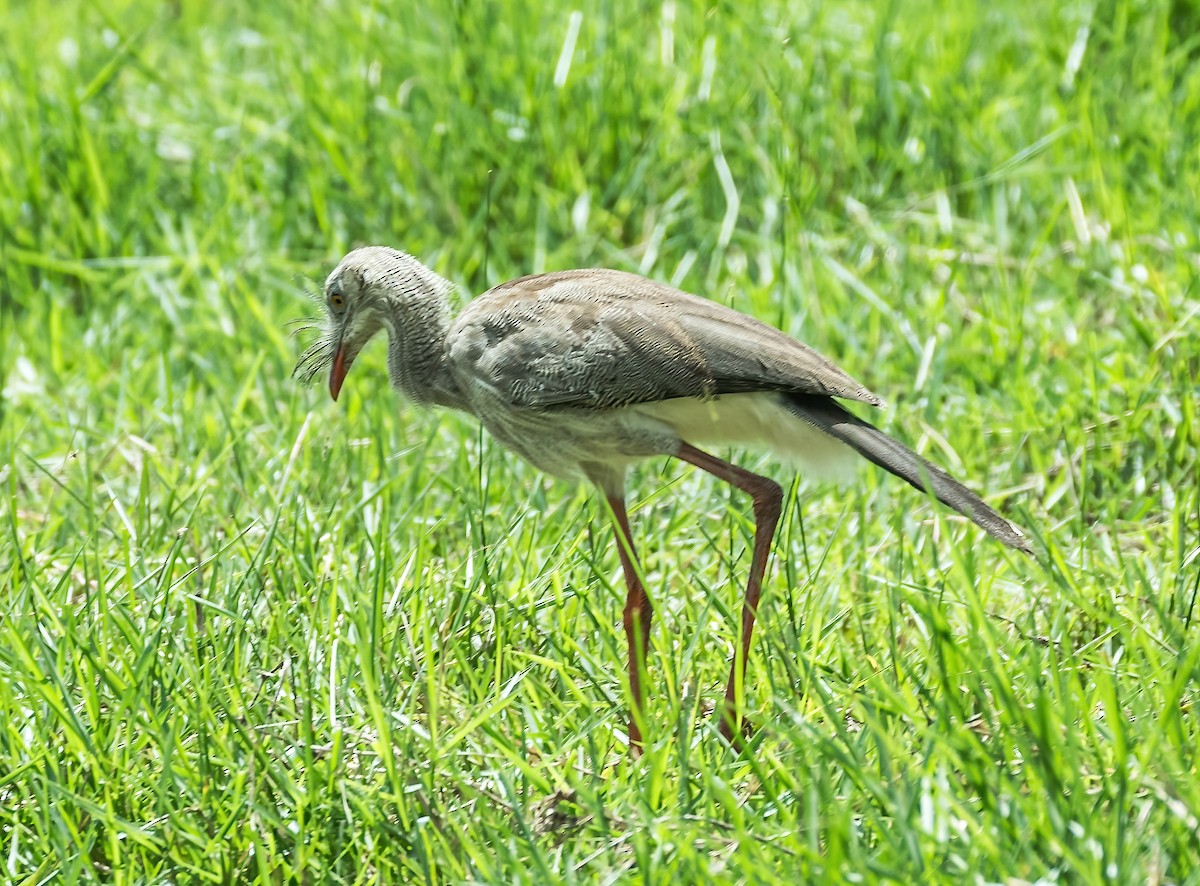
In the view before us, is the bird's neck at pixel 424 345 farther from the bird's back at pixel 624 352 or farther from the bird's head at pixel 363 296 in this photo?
Result: the bird's back at pixel 624 352

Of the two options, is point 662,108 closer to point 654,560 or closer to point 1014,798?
point 654,560

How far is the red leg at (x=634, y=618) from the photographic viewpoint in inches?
110

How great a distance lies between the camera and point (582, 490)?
13.1ft

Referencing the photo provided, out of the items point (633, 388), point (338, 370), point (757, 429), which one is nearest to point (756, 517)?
point (757, 429)

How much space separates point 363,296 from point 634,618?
1.00 m

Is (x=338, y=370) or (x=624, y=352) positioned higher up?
(x=624, y=352)

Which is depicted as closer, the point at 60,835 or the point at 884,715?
the point at 60,835

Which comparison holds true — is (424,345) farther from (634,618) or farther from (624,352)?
(634,618)

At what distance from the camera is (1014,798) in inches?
89.7

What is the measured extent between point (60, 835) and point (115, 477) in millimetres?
1772

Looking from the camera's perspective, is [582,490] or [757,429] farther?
[582,490]

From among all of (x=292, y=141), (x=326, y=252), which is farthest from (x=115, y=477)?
(x=292, y=141)

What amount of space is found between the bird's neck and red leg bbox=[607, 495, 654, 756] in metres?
0.45

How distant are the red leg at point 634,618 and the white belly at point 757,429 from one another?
239mm
